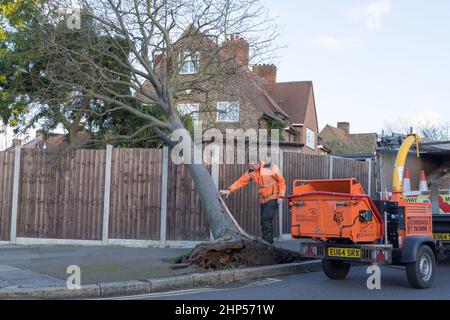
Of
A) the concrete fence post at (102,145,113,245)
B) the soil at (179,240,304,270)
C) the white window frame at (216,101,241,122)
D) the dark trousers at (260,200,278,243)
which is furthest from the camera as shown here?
the white window frame at (216,101,241,122)

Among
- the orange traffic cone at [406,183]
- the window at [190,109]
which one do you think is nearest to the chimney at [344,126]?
the window at [190,109]

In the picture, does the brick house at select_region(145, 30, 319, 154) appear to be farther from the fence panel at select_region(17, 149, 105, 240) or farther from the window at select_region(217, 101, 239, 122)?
the fence panel at select_region(17, 149, 105, 240)

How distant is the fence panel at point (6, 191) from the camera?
12.4 m

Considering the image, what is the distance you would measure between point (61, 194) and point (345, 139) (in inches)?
1803

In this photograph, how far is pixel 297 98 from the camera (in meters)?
36.1

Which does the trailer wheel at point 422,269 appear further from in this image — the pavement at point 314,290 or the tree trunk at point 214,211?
the tree trunk at point 214,211

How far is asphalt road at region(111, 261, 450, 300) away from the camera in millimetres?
7395

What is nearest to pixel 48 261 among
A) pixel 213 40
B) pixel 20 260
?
pixel 20 260

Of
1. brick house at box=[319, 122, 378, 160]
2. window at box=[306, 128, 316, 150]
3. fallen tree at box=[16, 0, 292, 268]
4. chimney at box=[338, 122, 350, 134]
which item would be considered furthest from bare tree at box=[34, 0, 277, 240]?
chimney at box=[338, 122, 350, 134]

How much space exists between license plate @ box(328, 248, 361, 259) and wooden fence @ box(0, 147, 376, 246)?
479cm

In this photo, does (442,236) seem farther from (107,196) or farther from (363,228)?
(107,196)

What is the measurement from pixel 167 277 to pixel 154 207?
4.21 metres

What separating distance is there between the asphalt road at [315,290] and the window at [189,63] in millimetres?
5937

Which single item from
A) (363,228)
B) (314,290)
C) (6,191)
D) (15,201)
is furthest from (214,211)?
(6,191)
